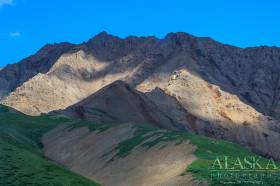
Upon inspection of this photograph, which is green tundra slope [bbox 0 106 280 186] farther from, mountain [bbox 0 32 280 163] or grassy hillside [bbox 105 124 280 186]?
mountain [bbox 0 32 280 163]

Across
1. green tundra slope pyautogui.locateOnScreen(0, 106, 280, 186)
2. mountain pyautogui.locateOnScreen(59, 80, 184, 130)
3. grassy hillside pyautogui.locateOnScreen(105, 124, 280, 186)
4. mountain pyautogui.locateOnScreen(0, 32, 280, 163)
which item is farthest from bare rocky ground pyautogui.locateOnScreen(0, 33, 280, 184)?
grassy hillside pyautogui.locateOnScreen(105, 124, 280, 186)

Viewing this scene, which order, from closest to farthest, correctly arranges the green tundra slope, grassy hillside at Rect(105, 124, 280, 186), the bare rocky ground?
grassy hillside at Rect(105, 124, 280, 186)
the green tundra slope
the bare rocky ground

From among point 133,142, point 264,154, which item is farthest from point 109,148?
point 264,154

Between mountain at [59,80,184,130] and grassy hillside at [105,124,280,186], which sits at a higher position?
mountain at [59,80,184,130]

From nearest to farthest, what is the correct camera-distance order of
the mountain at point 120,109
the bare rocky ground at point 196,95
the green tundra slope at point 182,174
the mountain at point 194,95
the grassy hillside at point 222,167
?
the grassy hillside at point 222,167 → the green tundra slope at point 182,174 → the mountain at point 120,109 → the mountain at point 194,95 → the bare rocky ground at point 196,95

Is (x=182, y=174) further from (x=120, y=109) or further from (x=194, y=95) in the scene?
(x=194, y=95)

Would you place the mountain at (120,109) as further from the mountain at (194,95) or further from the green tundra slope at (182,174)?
the green tundra slope at (182,174)

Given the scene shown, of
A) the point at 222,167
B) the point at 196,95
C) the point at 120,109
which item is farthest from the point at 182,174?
the point at 196,95

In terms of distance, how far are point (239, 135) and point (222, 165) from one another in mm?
94269

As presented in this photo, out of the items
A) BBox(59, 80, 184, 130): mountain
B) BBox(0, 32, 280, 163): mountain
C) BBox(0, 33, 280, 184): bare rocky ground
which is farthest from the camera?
BBox(0, 33, 280, 184): bare rocky ground

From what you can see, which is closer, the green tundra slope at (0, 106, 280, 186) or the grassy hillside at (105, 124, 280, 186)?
the grassy hillside at (105, 124, 280, 186)

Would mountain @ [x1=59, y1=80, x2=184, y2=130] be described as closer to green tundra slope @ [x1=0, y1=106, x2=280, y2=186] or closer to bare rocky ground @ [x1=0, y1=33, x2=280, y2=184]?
bare rocky ground @ [x1=0, y1=33, x2=280, y2=184]

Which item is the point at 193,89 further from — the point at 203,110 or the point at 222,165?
the point at 222,165

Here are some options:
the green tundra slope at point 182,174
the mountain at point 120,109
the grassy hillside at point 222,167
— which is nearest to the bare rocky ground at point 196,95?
the mountain at point 120,109
